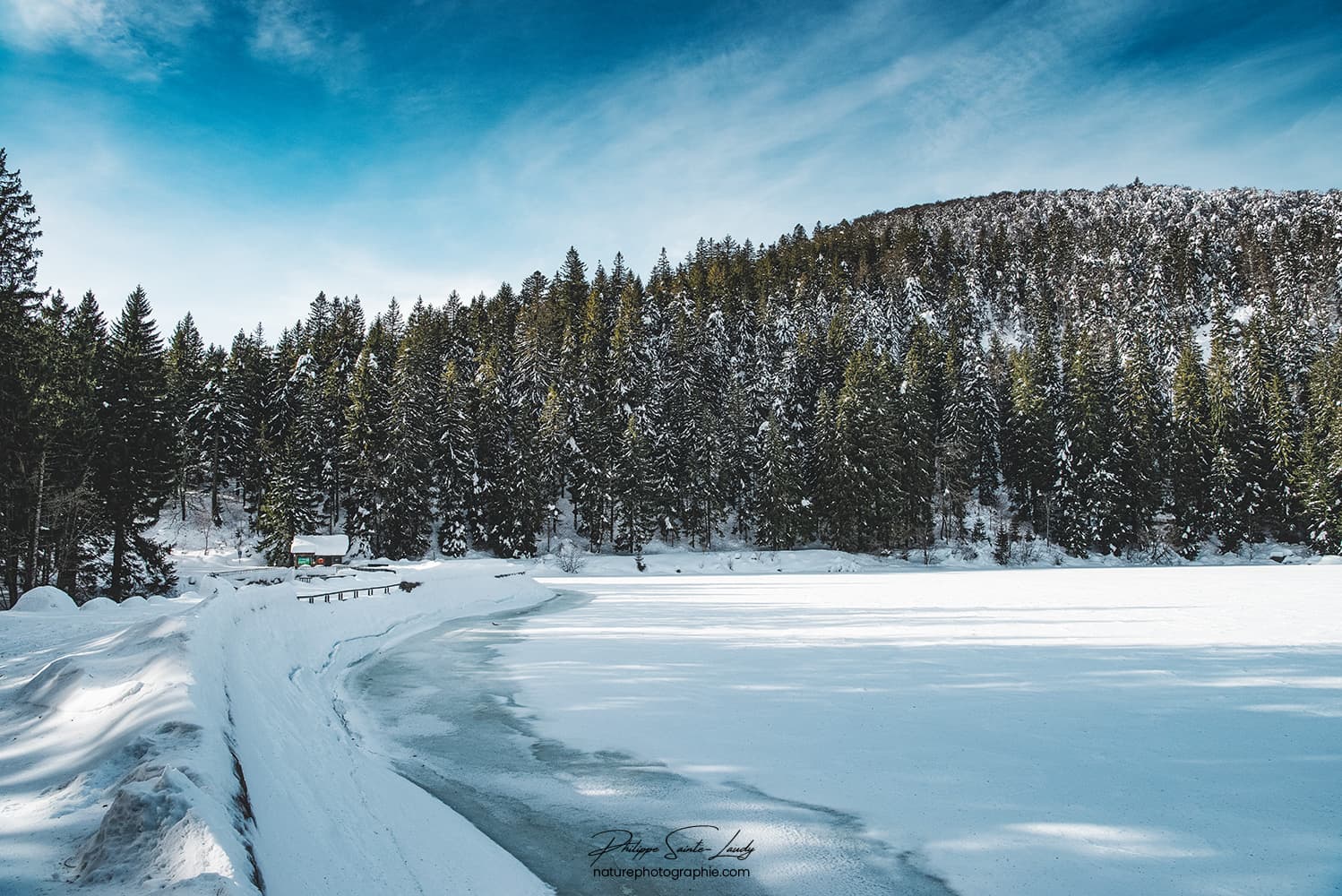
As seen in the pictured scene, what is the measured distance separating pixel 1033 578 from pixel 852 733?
28131 mm

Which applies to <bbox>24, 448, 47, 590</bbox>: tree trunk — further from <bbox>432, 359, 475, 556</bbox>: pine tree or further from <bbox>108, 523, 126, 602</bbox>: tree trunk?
<bbox>432, 359, 475, 556</bbox>: pine tree

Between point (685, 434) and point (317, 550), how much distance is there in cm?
3199

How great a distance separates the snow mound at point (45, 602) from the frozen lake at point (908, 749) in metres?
9.86

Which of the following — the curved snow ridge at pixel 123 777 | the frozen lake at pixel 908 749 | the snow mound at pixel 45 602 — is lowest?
the frozen lake at pixel 908 749

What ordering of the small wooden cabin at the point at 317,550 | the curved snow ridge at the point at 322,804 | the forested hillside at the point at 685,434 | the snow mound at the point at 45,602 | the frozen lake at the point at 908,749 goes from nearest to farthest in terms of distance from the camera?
the curved snow ridge at the point at 322,804
the frozen lake at the point at 908,749
the snow mound at the point at 45,602
the forested hillside at the point at 685,434
the small wooden cabin at the point at 317,550

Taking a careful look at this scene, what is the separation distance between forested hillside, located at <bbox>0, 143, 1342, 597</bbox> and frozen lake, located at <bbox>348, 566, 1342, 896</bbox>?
25.4 m

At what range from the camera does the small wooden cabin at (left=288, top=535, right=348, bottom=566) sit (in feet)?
137

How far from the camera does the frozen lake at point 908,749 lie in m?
5.63

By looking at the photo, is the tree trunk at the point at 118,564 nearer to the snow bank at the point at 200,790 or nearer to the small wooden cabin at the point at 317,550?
the small wooden cabin at the point at 317,550

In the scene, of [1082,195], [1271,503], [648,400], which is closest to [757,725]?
[648,400]

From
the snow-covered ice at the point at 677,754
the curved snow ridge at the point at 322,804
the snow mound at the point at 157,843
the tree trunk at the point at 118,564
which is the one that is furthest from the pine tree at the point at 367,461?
the snow mound at the point at 157,843

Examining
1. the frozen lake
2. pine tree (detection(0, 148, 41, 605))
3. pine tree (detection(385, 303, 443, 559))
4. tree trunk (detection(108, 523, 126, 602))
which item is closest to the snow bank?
the frozen lake

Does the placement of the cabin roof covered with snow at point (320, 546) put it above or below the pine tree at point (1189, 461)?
below

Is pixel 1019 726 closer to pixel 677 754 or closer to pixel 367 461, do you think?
pixel 677 754
